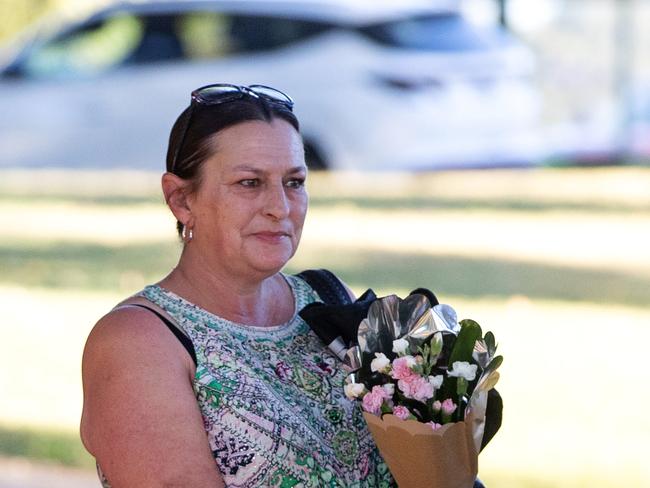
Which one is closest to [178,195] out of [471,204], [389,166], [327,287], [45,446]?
[327,287]

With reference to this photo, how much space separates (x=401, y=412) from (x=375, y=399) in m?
0.06

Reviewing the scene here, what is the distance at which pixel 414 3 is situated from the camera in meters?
18.8

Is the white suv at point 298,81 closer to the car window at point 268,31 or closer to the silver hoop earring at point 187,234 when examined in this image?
the car window at point 268,31

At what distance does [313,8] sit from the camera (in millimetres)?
18750

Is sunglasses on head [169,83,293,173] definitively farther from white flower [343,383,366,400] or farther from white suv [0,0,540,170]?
white suv [0,0,540,170]

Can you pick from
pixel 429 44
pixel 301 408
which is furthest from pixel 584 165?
pixel 301 408

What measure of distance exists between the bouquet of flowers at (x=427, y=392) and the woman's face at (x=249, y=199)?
11.9 inches

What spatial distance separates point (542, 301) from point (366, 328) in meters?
6.78

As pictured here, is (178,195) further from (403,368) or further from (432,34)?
(432,34)

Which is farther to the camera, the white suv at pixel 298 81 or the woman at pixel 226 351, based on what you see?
the white suv at pixel 298 81

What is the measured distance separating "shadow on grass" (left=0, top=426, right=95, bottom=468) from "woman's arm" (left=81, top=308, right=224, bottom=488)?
3444 mm

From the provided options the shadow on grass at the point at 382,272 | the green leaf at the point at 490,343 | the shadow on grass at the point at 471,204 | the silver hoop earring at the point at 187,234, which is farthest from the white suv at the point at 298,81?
the green leaf at the point at 490,343

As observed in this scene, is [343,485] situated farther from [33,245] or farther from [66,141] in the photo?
[66,141]

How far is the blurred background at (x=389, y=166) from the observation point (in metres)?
8.17
